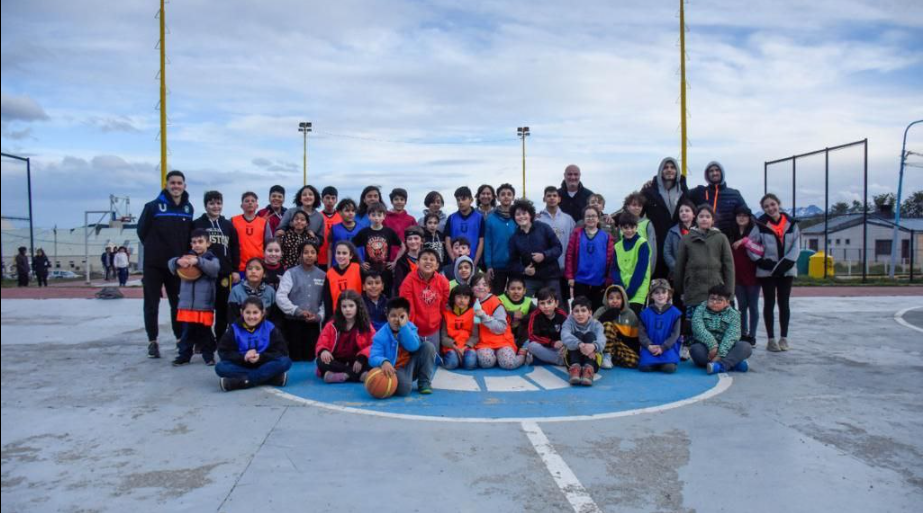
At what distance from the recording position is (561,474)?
3.76m

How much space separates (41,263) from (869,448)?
2531 cm

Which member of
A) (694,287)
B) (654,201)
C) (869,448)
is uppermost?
(654,201)

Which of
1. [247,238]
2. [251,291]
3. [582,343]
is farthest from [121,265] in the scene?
[582,343]

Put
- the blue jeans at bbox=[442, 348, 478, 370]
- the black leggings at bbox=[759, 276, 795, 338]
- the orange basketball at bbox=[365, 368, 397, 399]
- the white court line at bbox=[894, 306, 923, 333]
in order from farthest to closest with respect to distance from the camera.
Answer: the white court line at bbox=[894, 306, 923, 333] < the black leggings at bbox=[759, 276, 795, 338] < the blue jeans at bbox=[442, 348, 478, 370] < the orange basketball at bbox=[365, 368, 397, 399]

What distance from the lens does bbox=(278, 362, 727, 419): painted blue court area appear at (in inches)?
205

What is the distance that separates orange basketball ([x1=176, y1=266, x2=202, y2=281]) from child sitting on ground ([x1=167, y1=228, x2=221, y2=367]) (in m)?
0.02

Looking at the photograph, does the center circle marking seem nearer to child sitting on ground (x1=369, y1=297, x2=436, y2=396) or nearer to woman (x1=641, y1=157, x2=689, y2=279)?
child sitting on ground (x1=369, y1=297, x2=436, y2=396)

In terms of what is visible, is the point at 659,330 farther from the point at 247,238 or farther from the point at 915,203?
the point at 915,203

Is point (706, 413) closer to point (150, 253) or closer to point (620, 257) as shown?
point (620, 257)

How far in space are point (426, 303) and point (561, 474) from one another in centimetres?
344

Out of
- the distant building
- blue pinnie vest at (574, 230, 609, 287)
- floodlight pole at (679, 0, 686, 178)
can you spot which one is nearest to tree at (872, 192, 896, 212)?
the distant building

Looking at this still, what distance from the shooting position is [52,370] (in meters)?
6.62

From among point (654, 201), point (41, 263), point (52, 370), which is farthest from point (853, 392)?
point (41, 263)

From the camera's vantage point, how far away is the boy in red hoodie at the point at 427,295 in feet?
22.8
